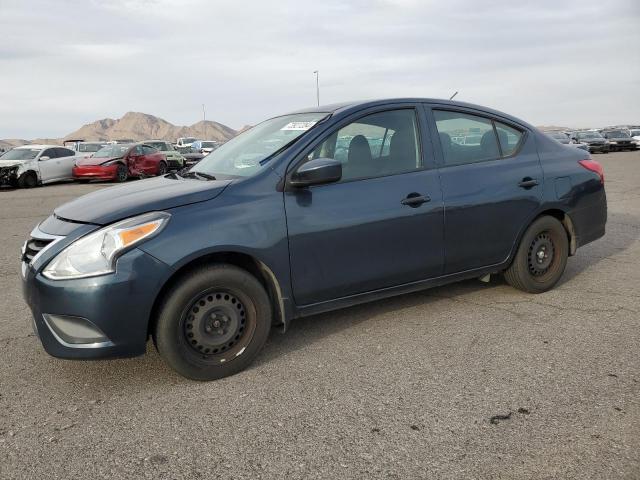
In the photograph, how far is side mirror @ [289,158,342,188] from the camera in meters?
3.32

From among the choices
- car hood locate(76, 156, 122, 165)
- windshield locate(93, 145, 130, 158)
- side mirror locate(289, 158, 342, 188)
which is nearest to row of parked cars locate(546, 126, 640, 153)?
windshield locate(93, 145, 130, 158)

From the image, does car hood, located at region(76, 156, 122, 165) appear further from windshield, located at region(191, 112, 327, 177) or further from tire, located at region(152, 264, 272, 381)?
tire, located at region(152, 264, 272, 381)

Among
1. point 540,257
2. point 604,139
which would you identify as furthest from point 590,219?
point 604,139

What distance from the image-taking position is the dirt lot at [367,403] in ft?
7.93

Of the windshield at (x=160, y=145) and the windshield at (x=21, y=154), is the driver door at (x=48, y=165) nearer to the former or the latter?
the windshield at (x=21, y=154)

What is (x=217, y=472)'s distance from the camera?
2.37m

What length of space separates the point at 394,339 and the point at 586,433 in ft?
4.77

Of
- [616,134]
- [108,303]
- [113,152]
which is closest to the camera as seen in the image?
[108,303]

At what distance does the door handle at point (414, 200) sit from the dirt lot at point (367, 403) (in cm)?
92

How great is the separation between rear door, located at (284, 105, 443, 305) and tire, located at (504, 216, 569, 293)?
94 centimetres

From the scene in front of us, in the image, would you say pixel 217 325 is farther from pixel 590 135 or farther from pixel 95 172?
pixel 590 135

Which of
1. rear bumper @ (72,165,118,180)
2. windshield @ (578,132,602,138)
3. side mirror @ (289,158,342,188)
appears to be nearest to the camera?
side mirror @ (289,158,342,188)

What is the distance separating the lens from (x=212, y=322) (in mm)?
3211

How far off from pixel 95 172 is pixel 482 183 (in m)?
17.2
